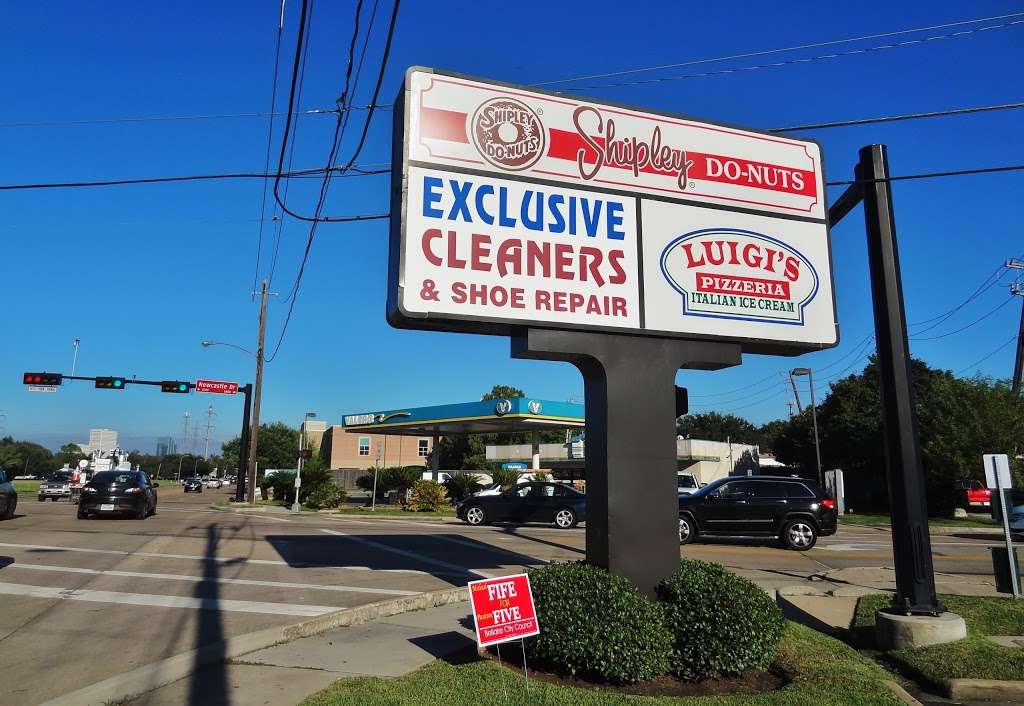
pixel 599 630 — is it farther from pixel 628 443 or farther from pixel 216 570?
pixel 216 570

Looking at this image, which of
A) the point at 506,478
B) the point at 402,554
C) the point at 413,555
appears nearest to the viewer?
the point at 413,555

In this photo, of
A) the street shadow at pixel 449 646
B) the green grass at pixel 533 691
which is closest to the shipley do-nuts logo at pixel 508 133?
the street shadow at pixel 449 646

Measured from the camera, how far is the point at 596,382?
785cm

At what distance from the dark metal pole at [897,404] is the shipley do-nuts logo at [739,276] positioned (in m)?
0.93

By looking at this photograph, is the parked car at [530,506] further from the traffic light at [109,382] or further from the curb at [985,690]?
the traffic light at [109,382]

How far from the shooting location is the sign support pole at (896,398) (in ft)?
26.7

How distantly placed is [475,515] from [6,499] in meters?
13.7

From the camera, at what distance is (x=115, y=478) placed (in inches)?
858

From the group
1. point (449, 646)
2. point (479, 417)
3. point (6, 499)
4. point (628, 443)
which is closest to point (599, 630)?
point (449, 646)

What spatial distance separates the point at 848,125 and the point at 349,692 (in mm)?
9622

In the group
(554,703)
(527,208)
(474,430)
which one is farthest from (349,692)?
(474,430)

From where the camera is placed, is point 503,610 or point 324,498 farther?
point 324,498

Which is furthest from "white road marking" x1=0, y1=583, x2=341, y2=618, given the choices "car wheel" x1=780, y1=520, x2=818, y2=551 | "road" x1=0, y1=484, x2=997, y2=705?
"car wheel" x1=780, y1=520, x2=818, y2=551

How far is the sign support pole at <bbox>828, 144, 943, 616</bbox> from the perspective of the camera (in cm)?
812
